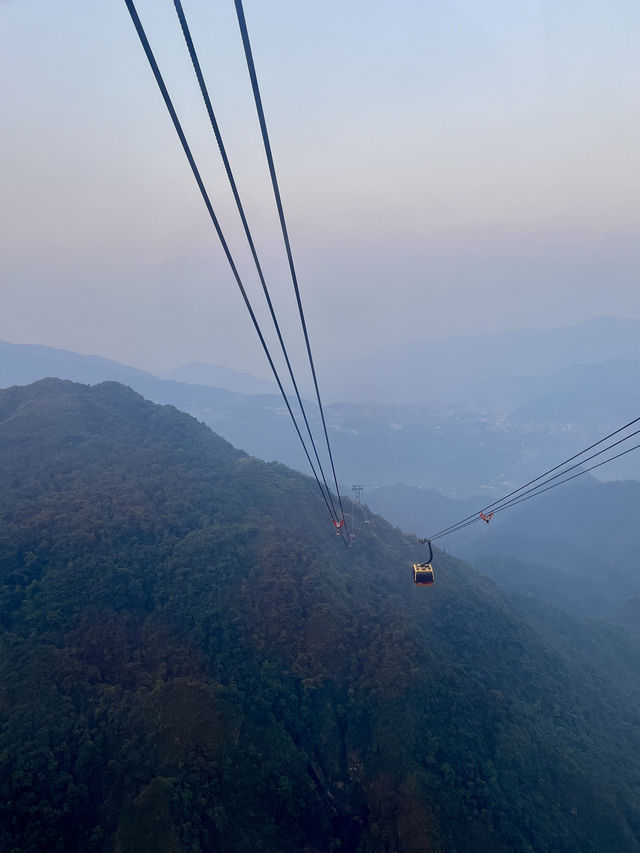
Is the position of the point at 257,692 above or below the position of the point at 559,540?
below

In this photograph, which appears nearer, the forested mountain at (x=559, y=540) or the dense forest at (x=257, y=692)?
the dense forest at (x=257, y=692)

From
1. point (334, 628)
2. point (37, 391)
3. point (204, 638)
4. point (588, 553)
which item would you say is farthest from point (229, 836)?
point (588, 553)

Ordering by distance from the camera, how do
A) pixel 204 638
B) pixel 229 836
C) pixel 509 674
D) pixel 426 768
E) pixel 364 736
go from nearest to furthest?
pixel 229 836
pixel 426 768
pixel 364 736
pixel 204 638
pixel 509 674

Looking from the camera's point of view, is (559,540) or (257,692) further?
(559,540)

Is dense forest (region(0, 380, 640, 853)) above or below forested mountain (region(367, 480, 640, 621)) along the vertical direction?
below

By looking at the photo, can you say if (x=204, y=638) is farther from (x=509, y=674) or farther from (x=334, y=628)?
(x=509, y=674)

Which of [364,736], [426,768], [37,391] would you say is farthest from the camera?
[37,391]

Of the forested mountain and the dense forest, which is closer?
the dense forest

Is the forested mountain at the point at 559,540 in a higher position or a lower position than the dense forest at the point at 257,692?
higher
